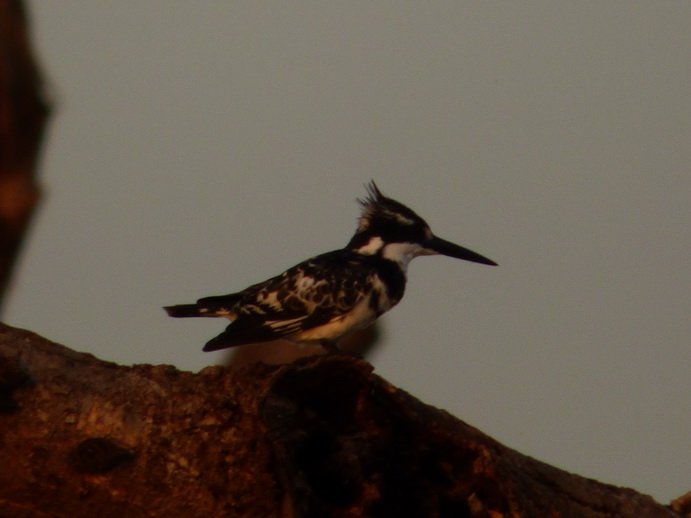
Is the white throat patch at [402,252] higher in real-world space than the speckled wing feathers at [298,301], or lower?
higher

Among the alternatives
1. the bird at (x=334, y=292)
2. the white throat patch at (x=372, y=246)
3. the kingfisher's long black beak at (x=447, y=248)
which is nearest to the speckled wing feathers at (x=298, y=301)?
the bird at (x=334, y=292)

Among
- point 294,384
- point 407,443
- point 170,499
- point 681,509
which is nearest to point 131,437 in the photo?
point 170,499

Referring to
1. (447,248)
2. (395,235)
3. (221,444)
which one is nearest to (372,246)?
(395,235)

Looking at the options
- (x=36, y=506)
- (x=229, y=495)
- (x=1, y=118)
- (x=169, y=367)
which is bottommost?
(x=36, y=506)

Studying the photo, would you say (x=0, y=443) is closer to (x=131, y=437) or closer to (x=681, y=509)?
(x=131, y=437)

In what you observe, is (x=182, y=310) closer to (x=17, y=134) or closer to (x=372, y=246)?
(x=372, y=246)

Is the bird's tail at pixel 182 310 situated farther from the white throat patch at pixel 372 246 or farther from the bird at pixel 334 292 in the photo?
the white throat patch at pixel 372 246
